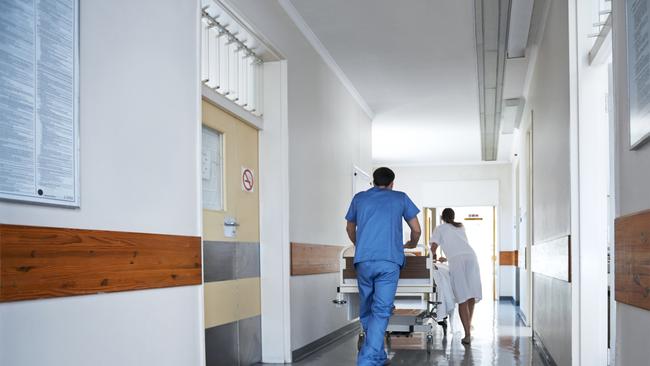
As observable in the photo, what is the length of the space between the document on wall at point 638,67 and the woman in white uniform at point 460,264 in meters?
5.12

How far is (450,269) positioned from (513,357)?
138 cm

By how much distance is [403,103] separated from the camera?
10.8 meters

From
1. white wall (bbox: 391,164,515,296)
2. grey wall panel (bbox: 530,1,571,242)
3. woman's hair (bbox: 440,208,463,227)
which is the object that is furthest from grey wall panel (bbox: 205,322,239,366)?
white wall (bbox: 391,164,515,296)

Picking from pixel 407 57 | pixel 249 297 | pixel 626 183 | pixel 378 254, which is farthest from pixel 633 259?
pixel 407 57

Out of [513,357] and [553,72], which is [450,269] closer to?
[513,357]

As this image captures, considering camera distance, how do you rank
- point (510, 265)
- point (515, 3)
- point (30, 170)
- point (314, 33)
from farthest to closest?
point (510, 265) < point (314, 33) < point (515, 3) < point (30, 170)

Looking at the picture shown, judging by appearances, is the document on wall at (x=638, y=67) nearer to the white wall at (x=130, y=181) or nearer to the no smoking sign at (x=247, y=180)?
the white wall at (x=130, y=181)

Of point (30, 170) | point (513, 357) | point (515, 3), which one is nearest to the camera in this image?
point (30, 170)

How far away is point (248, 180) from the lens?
230 inches

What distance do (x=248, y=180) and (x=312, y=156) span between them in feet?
5.36

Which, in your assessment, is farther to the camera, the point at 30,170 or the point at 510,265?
the point at 510,265

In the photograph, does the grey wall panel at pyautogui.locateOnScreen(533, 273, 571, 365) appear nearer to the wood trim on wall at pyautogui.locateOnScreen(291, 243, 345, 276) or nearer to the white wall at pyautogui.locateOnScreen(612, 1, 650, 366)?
the white wall at pyautogui.locateOnScreen(612, 1, 650, 366)

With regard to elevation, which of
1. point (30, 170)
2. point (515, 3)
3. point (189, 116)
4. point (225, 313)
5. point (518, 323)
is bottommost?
point (518, 323)

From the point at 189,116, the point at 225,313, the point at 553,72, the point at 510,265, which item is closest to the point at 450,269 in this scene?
the point at 553,72
